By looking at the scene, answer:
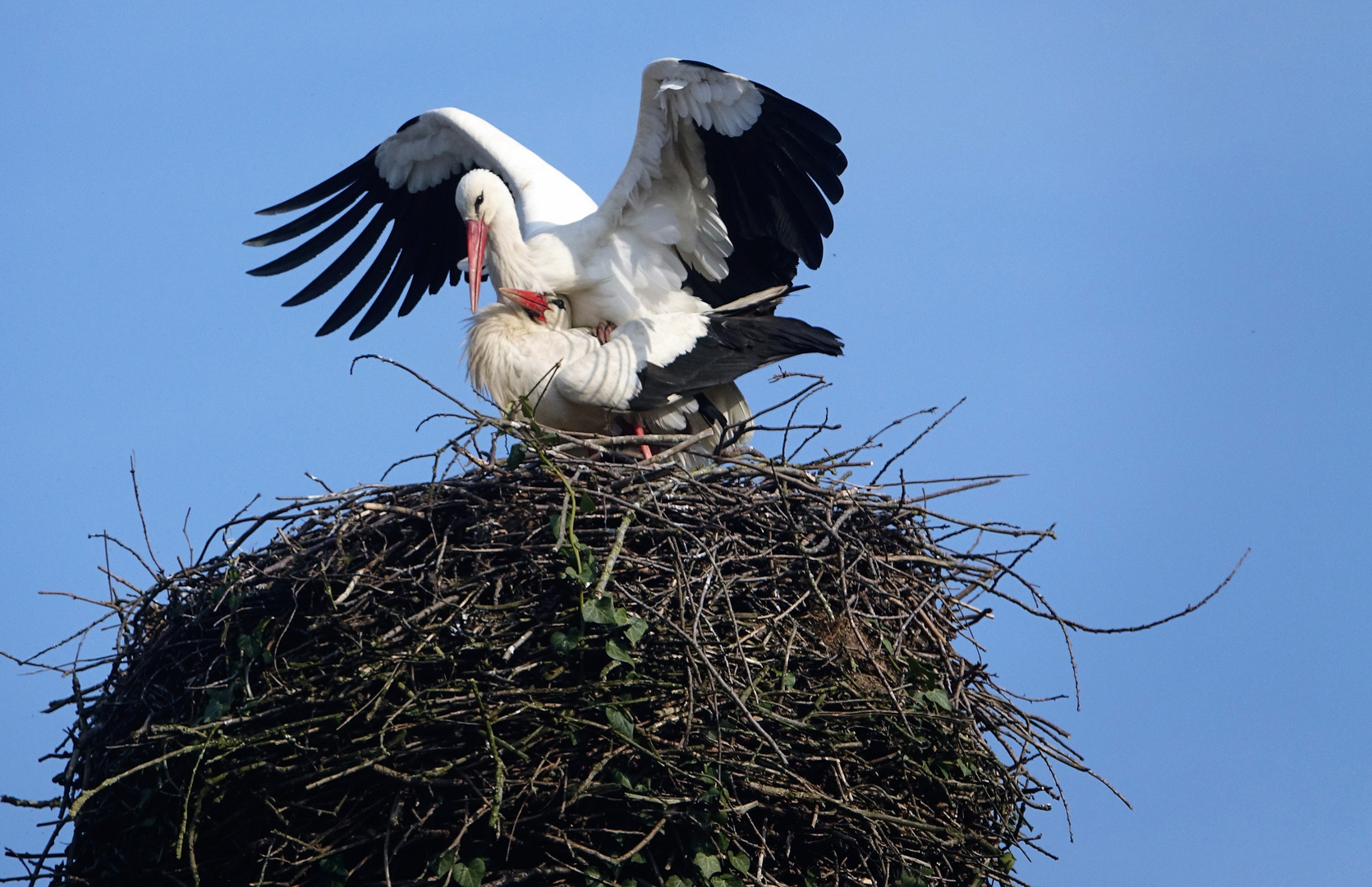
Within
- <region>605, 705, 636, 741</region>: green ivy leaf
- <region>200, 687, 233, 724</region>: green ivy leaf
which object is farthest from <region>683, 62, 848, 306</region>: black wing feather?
<region>200, 687, 233, 724</region>: green ivy leaf

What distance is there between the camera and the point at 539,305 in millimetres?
5176

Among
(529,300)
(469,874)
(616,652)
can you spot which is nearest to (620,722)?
(616,652)

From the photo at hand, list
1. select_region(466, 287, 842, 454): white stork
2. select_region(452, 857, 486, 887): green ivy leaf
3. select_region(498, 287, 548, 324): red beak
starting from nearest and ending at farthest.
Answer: select_region(452, 857, 486, 887): green ivy leaf → select_region(466, 287, 842, 454): white stork → select_region(498, 287, 548, 324): red beak

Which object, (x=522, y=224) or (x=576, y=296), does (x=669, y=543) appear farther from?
(x=522, y=224)

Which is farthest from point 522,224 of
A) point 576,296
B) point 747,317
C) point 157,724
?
point 157,724

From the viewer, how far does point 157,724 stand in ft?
12.1

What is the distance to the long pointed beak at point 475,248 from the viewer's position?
538cm

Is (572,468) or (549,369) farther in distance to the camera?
(549,369)

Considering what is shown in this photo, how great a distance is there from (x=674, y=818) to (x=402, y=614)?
858 mm

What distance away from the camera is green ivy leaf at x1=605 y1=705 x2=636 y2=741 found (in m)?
3.35

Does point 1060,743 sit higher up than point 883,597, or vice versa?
point 883,597

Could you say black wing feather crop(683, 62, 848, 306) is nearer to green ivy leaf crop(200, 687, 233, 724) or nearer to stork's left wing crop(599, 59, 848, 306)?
stork's left wing crop(599, 59, 848, 306)

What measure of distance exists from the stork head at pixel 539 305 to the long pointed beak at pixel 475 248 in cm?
17

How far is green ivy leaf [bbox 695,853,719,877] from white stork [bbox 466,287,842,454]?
1.77 m
